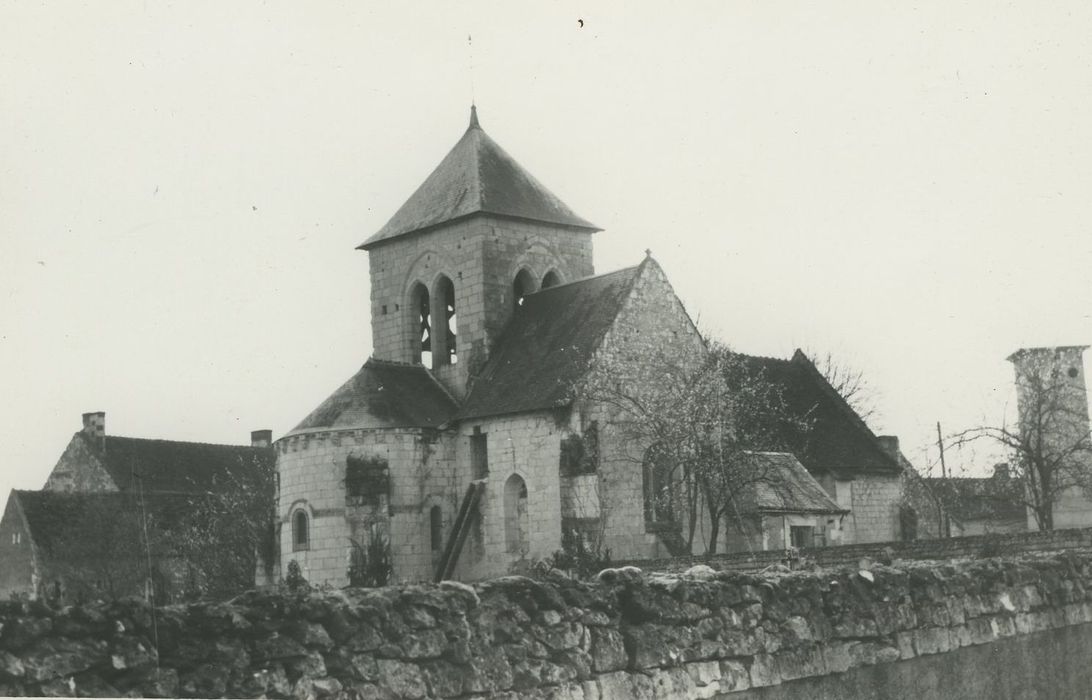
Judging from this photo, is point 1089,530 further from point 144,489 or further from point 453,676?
point 144,489

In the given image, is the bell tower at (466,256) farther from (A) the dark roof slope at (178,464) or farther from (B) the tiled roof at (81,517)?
(A) the dark roof slope at (178,464)

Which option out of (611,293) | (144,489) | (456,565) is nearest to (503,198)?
(611,293)

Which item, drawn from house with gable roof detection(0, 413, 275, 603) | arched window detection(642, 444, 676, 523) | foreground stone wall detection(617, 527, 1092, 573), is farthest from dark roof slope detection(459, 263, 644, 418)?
foreground stone wall detection(617, 527, 1092, 573)

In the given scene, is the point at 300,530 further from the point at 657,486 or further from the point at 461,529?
the point at 657,486

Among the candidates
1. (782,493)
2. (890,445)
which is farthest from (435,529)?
(890,445)

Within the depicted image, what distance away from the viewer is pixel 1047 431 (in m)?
38.2

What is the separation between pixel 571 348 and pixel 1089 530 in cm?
2105

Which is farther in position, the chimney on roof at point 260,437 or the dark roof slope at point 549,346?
the chimney on roof at point 260,437

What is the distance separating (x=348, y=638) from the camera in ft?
27.0

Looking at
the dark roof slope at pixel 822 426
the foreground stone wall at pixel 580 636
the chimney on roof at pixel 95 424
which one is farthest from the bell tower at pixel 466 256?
the foreground stone wall at pixel 580 636

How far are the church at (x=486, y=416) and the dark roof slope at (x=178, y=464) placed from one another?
2266cm

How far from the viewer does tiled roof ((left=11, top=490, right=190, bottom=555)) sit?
188 feet

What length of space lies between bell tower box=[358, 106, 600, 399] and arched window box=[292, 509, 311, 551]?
6322 millimetres

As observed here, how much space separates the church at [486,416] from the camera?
130 ft
